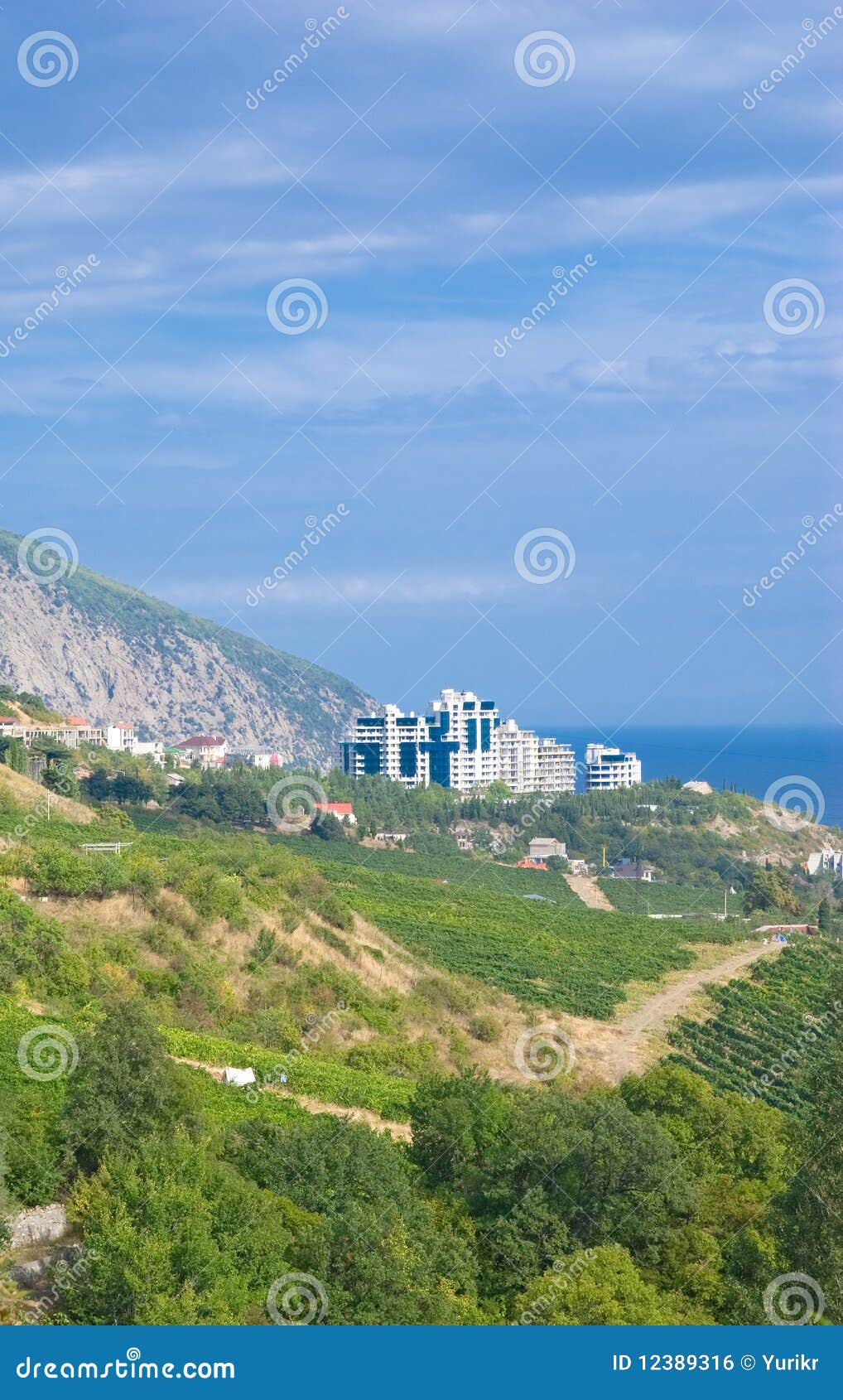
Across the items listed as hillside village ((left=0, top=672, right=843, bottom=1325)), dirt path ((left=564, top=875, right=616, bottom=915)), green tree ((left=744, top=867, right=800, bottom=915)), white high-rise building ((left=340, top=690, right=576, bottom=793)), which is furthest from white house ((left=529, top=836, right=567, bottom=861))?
white high-rise building ((left=340, top=690, right=576, bottom=793))

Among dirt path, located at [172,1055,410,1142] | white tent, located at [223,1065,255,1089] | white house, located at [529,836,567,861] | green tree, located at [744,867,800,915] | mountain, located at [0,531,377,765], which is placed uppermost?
mountain, located at [0,531,377,765]

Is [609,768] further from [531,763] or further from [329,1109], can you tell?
[329,1109]

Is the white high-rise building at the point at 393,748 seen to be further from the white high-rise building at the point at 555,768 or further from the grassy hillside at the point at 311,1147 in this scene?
the grassy hillside at the point at 311,1147

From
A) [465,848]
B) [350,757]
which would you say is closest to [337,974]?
[465,848]

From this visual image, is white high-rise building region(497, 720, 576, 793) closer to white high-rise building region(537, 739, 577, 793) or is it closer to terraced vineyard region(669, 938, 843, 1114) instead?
white high-rise building region(537, 739, 577, 793)

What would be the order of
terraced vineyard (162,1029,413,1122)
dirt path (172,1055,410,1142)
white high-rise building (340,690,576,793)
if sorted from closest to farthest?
dirt path (172,1055,410,1142) → terraced vineyard (162,1029,413,1122) → white high-rise building (340,690,576,793)

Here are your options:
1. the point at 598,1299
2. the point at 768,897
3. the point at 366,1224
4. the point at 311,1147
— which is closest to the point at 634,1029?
the point at 311,1147

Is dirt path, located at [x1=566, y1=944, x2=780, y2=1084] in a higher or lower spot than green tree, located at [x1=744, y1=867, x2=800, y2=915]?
lower
